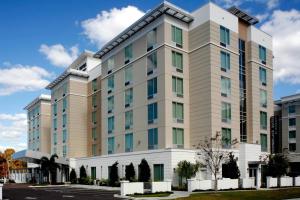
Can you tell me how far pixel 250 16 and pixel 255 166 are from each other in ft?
66.1

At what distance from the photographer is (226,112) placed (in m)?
47.7

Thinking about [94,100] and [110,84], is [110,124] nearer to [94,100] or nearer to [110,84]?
[110,84]

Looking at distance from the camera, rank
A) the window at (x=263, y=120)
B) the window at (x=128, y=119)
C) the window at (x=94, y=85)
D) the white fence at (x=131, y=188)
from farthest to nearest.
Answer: the window at (x=94, y=85) → the window at (x=128, y=119) → the window at (x=263, y=120) → the white fence at (x=131, y=188)

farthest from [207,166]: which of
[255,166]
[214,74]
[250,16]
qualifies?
[250,16]

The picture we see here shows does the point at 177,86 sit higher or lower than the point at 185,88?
higher

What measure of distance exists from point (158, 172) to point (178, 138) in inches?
191

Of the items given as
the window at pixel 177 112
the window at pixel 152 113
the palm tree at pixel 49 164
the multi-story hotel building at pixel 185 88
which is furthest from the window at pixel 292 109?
the palm tree at pixel 49 164

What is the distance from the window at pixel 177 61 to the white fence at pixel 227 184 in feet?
47.6

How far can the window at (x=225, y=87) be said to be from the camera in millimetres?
47688

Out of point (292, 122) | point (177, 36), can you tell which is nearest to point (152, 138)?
point (177, 36)

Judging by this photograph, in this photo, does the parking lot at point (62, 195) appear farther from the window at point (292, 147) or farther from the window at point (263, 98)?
the window at point (292, 147)

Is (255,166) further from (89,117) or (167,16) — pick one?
(89,117)

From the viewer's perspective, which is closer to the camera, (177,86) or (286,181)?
(177,86)

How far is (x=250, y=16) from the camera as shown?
5322cm
